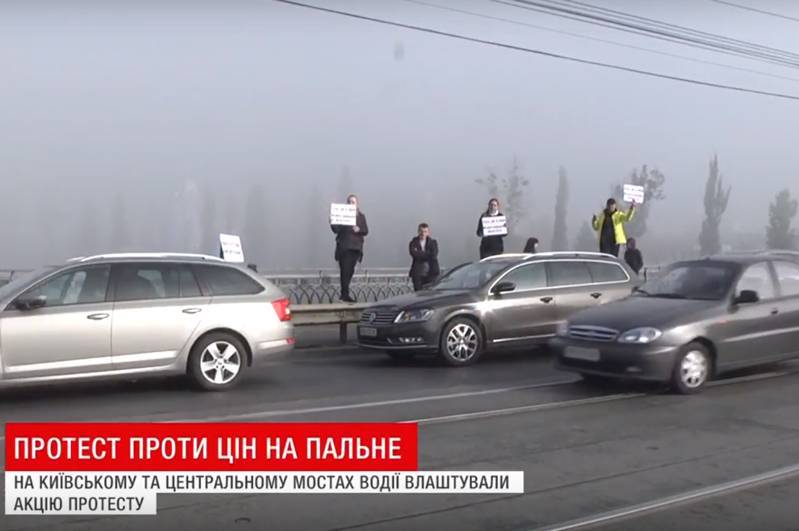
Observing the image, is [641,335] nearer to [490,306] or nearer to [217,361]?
[490,306]

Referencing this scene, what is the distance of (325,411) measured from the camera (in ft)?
26.5

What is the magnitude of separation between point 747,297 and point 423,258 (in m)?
7.50

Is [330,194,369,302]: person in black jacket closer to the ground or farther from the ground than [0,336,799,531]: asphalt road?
farther from the ground

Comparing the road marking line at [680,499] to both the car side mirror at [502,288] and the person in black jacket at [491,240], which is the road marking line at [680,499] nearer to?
the car side mirror at [502,288]

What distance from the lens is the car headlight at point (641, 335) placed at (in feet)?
28.7

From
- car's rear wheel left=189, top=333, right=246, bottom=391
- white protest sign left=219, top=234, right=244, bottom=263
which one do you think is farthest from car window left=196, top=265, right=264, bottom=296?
white protest sign left=219, top=234, right=244, bottom=263

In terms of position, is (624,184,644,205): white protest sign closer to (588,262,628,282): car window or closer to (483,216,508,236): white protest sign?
(483,216,508,236): white protest sign

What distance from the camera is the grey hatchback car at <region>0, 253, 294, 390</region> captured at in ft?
27.5

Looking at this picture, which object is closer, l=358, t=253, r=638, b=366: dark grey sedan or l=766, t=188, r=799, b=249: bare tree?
l=358, t=253, r=638, b=366: dark grey sedan

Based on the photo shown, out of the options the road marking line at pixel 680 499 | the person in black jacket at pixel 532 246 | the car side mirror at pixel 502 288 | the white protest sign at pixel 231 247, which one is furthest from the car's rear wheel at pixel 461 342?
the person in black jacket at pixel 532 246

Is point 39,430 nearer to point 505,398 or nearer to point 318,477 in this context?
point 318,477

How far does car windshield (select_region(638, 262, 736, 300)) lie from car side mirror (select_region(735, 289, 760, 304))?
0.14 metres

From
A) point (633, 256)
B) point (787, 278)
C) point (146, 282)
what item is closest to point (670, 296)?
point (787, 278)

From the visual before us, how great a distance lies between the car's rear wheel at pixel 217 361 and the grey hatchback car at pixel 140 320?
0.4 inches
